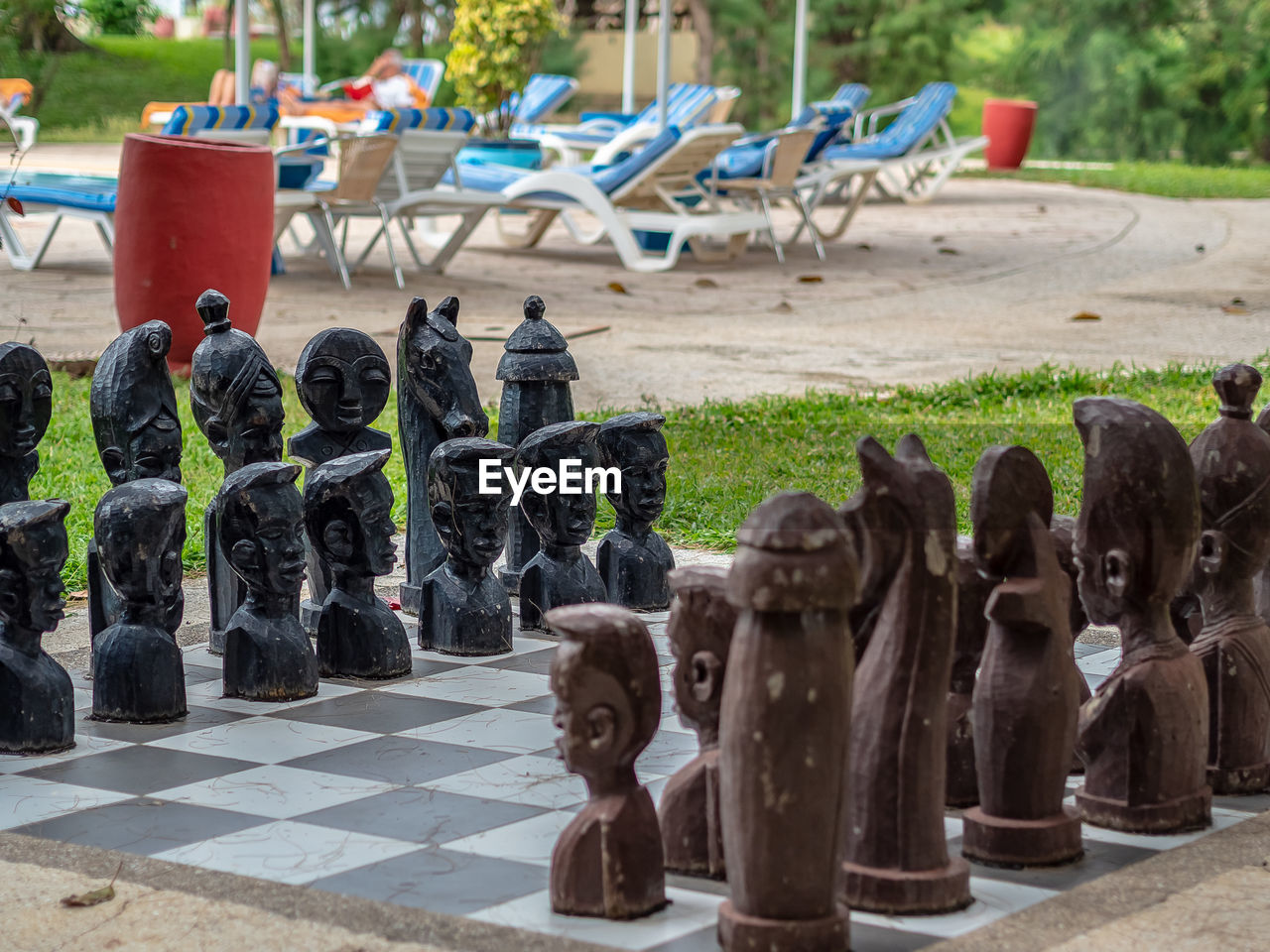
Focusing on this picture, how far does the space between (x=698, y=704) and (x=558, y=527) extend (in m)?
1.60

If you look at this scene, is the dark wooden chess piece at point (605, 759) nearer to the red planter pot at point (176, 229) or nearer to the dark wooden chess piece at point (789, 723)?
the dark wooden chess piece at point (789, 723)

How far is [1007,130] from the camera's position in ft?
84.3

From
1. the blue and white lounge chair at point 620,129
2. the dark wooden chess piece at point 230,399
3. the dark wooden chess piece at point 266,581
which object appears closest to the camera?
the dark wooden chess piece at point 266,581

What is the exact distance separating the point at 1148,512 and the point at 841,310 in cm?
881

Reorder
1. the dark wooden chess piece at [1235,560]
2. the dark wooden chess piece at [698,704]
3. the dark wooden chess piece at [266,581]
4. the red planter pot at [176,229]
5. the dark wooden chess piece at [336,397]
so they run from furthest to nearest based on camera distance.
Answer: the red planter pot at [176,229] < the dark wooden chess piece at [336,397] < the dark wooden chess piece at [266,581] < the dark wooden chess piece at [1235,560] < the dark wooden chess piece at [698,704]

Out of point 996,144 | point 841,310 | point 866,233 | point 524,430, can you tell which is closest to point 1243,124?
point 996,144

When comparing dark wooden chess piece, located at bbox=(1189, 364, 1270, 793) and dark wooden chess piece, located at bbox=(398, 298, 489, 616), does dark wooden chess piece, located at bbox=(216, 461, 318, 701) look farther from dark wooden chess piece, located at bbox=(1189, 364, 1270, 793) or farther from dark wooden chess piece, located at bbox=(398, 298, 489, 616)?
dark wooden chess piece, located at bbox=(1189, 364, 1270, 793)

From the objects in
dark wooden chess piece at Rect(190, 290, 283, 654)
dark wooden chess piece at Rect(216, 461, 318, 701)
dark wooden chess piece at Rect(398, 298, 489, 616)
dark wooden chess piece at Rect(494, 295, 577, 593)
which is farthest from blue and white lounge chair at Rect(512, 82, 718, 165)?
dark wooden chess piece at Rect(216, 461, 318, 701)

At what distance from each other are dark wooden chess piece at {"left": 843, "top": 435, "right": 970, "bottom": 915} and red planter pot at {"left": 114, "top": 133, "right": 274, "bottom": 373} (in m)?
6.34

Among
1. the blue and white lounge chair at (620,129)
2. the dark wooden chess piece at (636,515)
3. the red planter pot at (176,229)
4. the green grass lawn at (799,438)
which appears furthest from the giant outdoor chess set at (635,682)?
the blue and white lounge chair at (620,129)

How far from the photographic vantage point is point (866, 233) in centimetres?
1680

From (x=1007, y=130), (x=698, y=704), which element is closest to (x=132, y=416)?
(x=698, y=704)

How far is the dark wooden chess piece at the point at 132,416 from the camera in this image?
152 inches

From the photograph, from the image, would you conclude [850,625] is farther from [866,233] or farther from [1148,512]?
[866,233]
